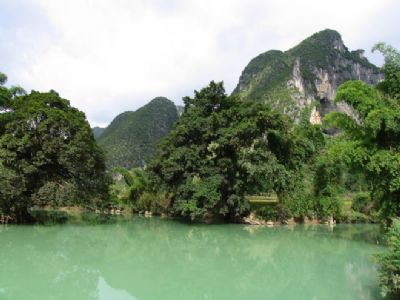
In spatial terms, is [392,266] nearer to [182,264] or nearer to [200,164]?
[182,264]

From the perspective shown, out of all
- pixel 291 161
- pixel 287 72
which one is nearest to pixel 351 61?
pixel 287 72

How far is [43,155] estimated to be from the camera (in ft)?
56.0

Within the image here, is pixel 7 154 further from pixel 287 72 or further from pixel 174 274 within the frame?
pixel 287 72

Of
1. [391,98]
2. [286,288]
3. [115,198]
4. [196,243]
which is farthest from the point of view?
[115,198]

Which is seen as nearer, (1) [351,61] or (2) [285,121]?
(2) [285,121]

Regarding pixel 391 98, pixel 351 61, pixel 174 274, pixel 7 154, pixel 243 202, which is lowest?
pixel 174 274

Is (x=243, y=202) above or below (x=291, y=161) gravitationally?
below

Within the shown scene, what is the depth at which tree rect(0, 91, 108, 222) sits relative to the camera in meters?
16.8

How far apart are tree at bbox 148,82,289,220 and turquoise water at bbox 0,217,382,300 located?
2648mm

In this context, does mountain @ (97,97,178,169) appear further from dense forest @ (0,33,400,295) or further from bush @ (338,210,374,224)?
bush @ (338,210,374,224)

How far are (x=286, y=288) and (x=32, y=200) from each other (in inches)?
503

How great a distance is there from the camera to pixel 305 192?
21.3 m

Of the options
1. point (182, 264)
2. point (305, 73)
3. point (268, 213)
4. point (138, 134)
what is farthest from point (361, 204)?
point (305, 73)

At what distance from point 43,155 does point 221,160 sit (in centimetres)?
820
